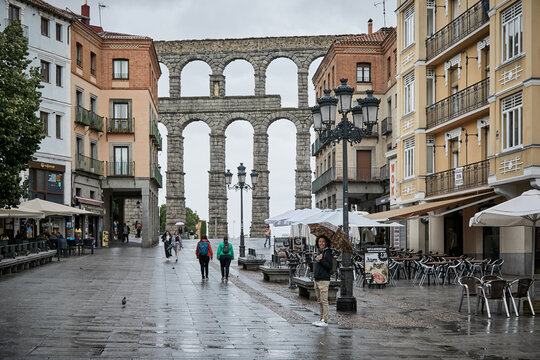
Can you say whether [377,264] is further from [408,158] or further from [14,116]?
[408,158]

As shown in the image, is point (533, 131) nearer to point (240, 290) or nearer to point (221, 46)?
point (240, 290)

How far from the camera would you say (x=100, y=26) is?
5947cm

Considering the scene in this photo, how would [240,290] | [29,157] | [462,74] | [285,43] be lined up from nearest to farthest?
[240,290] → [29,157] → [462,74] → [285,43]

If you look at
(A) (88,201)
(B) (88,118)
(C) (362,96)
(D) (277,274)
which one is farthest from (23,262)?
(C) (362,96)

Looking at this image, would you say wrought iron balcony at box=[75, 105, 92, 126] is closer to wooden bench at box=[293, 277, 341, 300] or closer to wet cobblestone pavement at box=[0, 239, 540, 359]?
wet cobblestone pavement at box=[0, 239, 540, 359]

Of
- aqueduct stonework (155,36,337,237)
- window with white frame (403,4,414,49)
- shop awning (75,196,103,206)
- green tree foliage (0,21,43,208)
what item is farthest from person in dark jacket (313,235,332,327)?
aqueduct stonework (155,36,337,237)

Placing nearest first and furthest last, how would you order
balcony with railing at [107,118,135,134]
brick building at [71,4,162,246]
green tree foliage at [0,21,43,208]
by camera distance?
green tree foliage at [0,21,43,208] → brick building at [71,4,162,246] → balcony with railing at [107,118,135,134]

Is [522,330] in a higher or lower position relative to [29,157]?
lower

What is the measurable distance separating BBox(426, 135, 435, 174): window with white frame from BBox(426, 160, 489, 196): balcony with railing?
0.47m

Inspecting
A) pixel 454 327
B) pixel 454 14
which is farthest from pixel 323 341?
pixel 454 14

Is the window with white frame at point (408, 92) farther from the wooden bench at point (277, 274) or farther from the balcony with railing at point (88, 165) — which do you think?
the balcony with railing at point (88, 165)

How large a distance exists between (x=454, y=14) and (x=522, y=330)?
821 inches

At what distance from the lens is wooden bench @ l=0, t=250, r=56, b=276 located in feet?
78.9

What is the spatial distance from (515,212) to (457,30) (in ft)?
54.1
